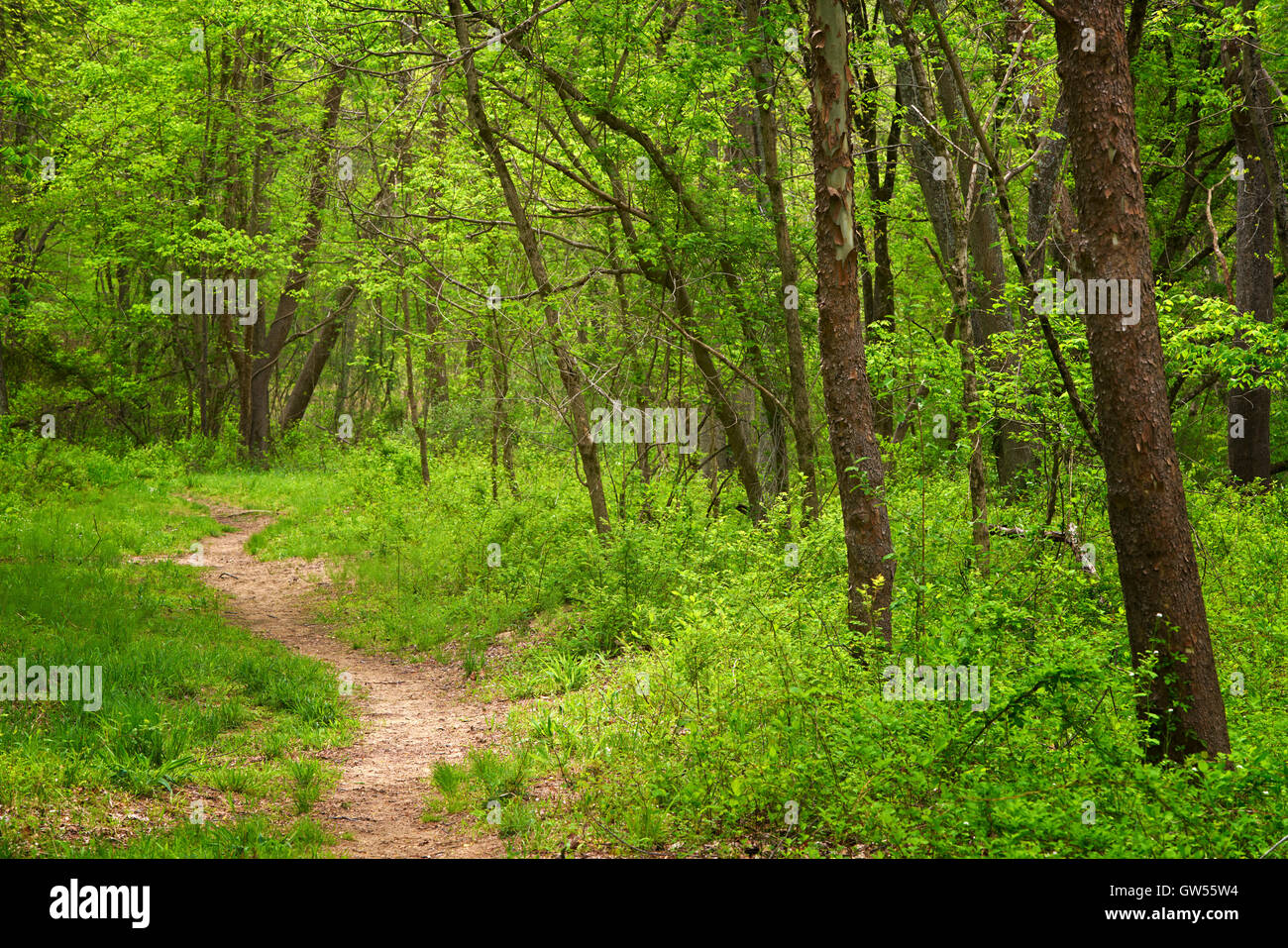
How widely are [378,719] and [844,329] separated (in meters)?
5.35

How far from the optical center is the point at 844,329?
7.09 meters

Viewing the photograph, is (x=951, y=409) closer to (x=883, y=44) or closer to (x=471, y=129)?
(x=883, y=44)

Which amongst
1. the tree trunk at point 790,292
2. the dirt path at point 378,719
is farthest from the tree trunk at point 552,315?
the dirt path at point 378,719

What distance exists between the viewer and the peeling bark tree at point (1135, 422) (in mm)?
5078

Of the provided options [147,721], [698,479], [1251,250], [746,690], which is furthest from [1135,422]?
[1251,250]

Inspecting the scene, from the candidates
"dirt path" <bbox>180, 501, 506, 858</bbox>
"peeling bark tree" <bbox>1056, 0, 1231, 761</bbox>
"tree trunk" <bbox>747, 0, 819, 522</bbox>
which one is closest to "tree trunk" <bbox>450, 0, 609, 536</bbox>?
"tree trunk" <bbox>747, 0, 819, 522</bbox>

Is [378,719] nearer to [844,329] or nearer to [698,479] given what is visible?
[844,329]

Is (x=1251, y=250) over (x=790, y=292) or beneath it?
over

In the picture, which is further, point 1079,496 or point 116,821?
point 1079,496

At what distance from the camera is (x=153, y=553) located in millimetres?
13281

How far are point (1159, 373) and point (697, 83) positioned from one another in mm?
7497

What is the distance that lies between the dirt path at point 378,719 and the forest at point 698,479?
60 mm

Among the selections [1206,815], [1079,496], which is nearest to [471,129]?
[1079,496]

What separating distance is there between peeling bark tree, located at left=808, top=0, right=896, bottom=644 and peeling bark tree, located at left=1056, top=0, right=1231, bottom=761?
1925mm
